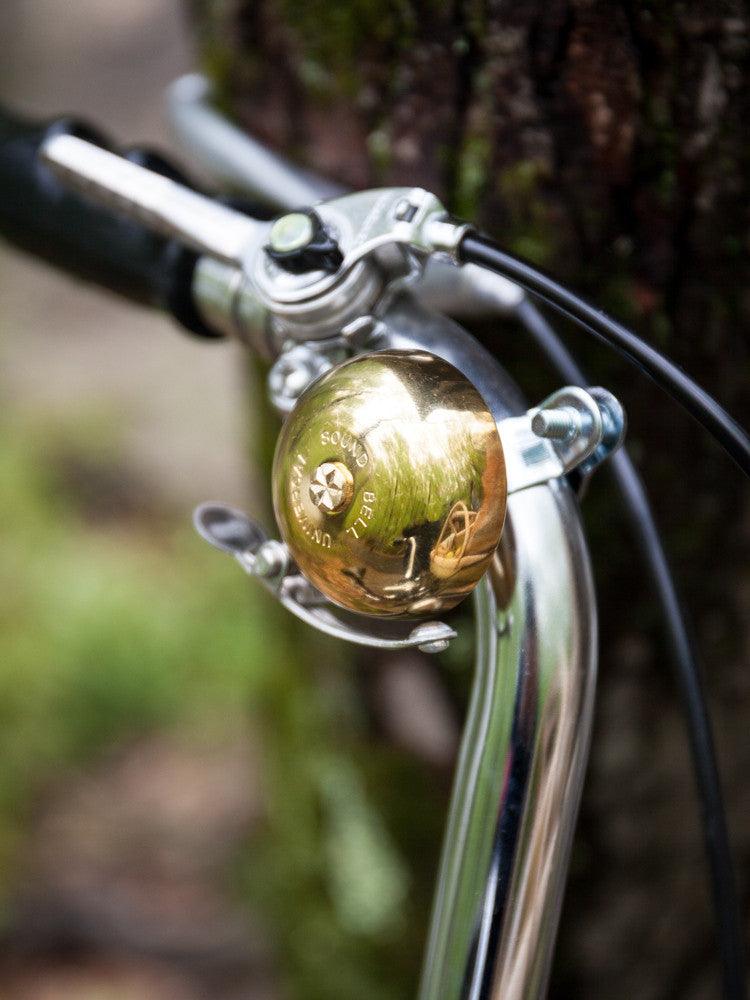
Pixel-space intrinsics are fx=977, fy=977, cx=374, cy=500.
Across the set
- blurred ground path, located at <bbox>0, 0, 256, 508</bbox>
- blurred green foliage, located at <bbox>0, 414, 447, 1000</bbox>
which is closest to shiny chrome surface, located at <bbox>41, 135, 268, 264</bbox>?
blurred green foliage, located at <bbox>0, 414, 447, 1000</bbox>

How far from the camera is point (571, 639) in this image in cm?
43

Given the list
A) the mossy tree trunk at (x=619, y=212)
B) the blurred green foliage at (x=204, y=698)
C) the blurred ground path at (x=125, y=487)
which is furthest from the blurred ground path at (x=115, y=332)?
the mossy tree trunk at (x=619, y=212)

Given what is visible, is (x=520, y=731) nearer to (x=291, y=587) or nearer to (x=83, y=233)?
(x=291, y=587)

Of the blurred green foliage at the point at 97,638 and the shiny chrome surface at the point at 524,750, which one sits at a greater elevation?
the blurred green foliage at the point at 97,638

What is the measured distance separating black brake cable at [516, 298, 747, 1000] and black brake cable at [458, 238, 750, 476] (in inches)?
4.5

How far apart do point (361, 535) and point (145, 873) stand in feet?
5.65

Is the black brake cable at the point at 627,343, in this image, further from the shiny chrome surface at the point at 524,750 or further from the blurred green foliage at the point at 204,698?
the blurred green foliage at the point at 204,698

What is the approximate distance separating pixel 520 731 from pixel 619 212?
1.11 ft

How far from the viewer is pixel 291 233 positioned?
1.49 feet

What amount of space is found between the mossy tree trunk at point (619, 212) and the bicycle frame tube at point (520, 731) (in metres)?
0.21

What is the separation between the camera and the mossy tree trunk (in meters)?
0.56

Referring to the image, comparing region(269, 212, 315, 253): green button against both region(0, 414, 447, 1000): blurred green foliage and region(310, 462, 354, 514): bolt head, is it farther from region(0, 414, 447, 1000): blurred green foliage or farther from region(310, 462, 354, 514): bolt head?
region(0, 414, 447, 1000): blurred green foliage

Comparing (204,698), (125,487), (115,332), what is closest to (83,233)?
(204,698)

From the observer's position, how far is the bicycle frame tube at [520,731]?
16.8 inches
